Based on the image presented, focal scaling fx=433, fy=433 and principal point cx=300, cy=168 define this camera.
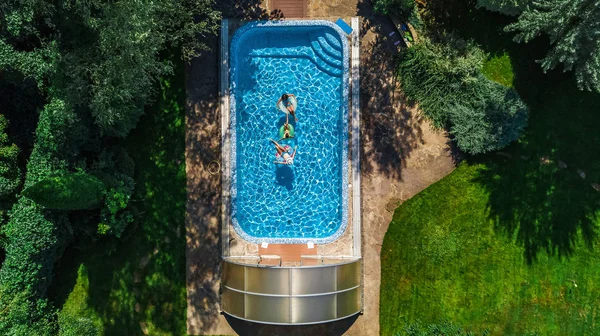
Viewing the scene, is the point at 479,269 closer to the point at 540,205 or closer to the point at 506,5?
the point at 540,205

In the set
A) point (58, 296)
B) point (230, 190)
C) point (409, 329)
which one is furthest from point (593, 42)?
point (58, 296)

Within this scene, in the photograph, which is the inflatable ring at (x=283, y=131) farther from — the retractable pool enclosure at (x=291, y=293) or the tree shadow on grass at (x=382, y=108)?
the retractable pool enclosure at (x=291, y=293)

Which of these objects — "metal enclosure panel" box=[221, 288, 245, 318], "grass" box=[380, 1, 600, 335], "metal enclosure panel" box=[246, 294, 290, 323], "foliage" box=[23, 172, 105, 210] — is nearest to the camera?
"foliage" box=[23, 172, 105, 210]

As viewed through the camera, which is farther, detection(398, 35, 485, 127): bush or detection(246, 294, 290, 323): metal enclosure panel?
detection(398, 35, 485, 127): bush

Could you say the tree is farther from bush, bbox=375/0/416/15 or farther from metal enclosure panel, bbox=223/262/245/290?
metal enclosure panel, bbox=223/262/245/290

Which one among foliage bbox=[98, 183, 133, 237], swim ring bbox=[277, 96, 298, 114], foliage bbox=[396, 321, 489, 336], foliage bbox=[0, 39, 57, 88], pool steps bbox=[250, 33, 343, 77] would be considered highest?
pool steps bbox=[250, 33, 343, 77]

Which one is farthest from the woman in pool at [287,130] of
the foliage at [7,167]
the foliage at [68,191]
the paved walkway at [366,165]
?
the foliage at [7,167]

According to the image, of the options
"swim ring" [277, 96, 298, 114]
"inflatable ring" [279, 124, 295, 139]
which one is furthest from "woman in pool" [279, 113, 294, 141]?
"swim ring" [277, 96, 298, 114]
